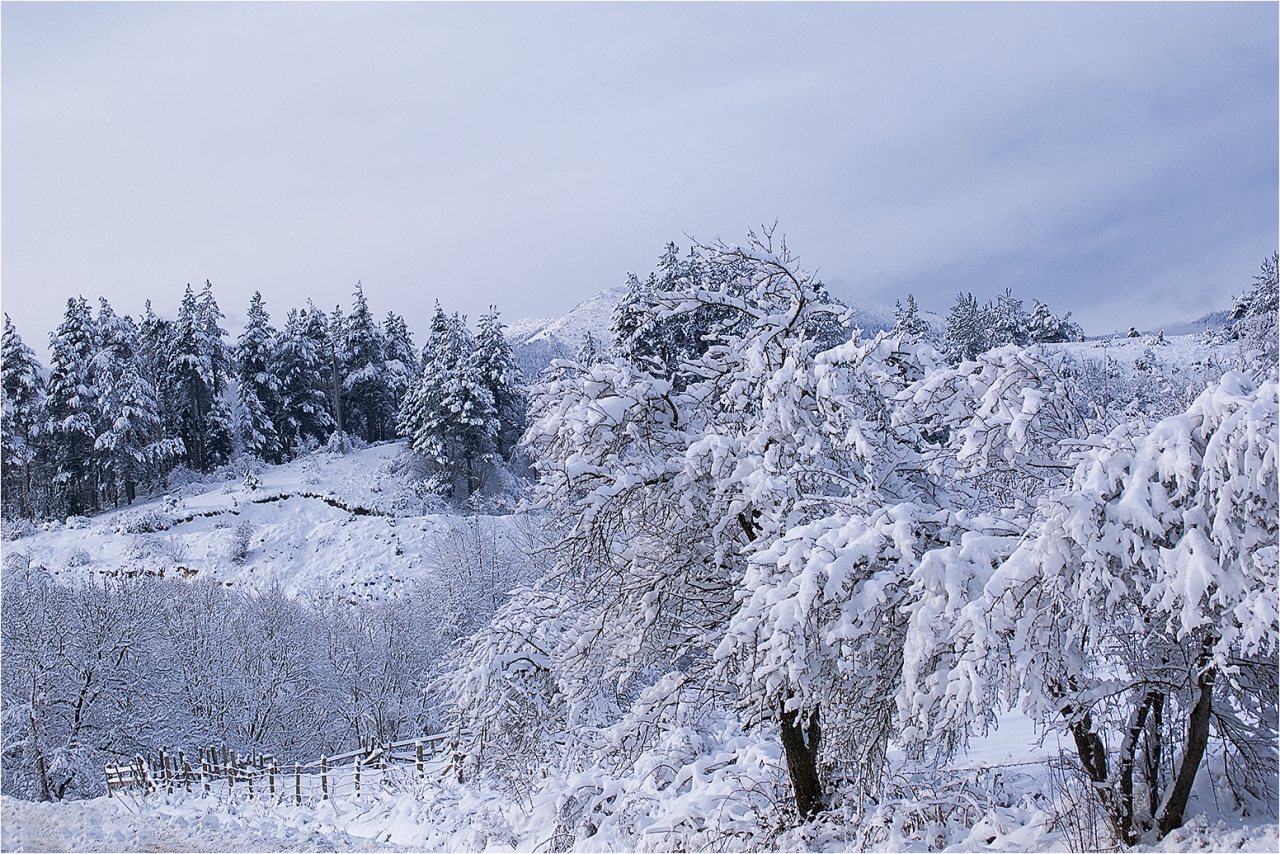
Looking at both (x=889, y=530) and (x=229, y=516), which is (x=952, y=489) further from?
(x=229, y=516)

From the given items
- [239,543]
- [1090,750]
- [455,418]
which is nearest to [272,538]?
[239,543]

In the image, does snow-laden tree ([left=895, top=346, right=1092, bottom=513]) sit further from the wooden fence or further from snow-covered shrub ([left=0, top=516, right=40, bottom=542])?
snow-covered shrub ([left=0, top=516, right=40, bottom=542])

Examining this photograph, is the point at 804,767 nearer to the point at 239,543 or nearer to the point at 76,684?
the point at 76,684

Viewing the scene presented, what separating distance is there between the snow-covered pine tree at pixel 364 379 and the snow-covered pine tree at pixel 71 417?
49.7 feet

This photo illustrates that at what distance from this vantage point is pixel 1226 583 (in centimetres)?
405

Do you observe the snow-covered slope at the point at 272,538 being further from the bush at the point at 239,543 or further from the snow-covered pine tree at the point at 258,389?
the snow-covered pine tree at the point at 258,389

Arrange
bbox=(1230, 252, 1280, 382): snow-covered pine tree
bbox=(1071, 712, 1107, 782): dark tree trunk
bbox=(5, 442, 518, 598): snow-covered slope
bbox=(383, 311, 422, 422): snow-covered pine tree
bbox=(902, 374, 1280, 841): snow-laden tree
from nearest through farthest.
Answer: bbox=(902, 374, 1280, 841): snow-laden tree → bbox=(1071, 712, 1107, 782): dark tree trunk → bbox=(1230, 252, 1280, 382): snow-covered pine tree → bbox=(5, 442, 518, 598): snow-covered slope → bbox=(383, 311, 422, 422): snow-covered pine tree

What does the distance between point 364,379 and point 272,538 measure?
69.1ft

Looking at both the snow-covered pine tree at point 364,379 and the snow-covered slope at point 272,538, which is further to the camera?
the snow-covered pine tree at point 364,379

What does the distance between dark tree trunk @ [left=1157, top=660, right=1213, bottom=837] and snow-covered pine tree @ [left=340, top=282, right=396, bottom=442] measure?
2160 inches

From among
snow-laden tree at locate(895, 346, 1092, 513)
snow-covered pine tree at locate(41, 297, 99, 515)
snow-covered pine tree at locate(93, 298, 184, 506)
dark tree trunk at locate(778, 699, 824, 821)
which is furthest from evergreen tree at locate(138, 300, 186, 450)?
snow-laden tree at locate(895, 346, 1092, 513)

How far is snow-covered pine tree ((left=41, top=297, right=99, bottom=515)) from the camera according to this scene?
144ft

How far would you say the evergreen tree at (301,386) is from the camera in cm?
5341

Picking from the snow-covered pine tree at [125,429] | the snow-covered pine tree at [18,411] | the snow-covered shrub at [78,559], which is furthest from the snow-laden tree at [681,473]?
the snow-covered pine tree at [18,411]
